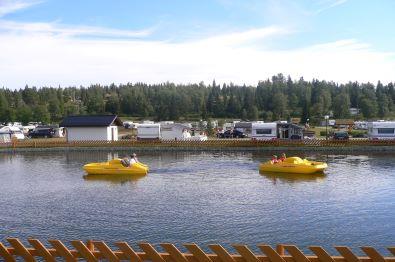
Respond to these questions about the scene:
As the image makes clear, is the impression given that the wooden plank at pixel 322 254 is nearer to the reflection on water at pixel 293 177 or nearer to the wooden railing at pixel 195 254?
the wooden railing at pixel 195 254

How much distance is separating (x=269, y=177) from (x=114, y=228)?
17.8 m

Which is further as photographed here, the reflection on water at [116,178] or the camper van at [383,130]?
the camper van at [383,130]

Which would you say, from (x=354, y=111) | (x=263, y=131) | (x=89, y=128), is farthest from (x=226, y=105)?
(x=89, y=128)

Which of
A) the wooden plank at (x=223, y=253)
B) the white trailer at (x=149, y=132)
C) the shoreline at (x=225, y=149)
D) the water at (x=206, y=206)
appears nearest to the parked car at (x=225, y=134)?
the white trailer at (x=149, y=132)

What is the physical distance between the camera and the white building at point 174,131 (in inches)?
2756

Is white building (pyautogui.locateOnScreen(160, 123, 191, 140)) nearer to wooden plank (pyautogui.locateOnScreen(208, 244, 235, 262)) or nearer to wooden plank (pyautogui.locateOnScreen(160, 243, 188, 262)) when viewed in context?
wooden plank (pyautogui.locateOnScreen(160, 243, 188, 262))

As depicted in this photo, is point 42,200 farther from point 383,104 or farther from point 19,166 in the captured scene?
point 383,104

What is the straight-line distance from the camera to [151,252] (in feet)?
33.5

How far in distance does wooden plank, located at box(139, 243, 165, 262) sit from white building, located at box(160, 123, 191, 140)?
59212 mm

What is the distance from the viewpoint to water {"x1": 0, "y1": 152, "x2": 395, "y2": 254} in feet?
66.8

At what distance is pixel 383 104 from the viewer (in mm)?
127000

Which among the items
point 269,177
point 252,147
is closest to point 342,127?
point 252,147

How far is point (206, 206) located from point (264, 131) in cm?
4235

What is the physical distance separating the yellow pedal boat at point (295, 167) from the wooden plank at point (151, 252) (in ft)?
95.3
